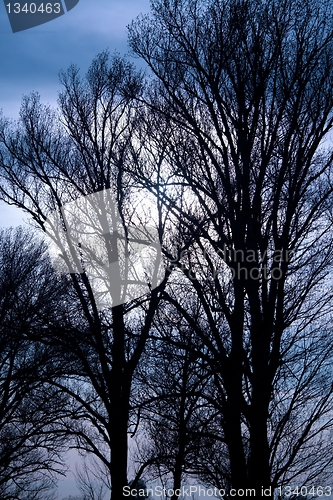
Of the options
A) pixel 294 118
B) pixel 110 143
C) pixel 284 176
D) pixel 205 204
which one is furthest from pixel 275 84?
pixel 110 143

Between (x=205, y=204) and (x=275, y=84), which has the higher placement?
(x=275, y=84)

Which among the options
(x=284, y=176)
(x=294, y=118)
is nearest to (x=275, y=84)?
(x=294, y=118)

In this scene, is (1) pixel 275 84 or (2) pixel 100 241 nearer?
(1) pixel 275 84

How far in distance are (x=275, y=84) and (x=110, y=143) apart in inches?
192

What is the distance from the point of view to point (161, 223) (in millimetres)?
10000

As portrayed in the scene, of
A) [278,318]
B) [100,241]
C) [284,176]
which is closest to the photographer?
[278,318]

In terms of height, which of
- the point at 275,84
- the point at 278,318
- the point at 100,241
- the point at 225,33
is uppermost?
the point at 225,33

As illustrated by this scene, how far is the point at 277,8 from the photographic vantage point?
8141mm

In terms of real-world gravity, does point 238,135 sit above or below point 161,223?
above

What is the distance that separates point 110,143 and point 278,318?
6.20 metres

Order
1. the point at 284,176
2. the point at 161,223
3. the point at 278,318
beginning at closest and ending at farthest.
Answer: the point at 278,318 < the point at 284,176 < the point at 161,223

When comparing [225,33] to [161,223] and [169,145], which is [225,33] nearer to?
[169,145]

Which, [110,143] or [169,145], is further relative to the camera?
[110,143]

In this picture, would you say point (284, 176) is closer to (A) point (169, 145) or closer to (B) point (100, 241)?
(A) point (169, 145)
